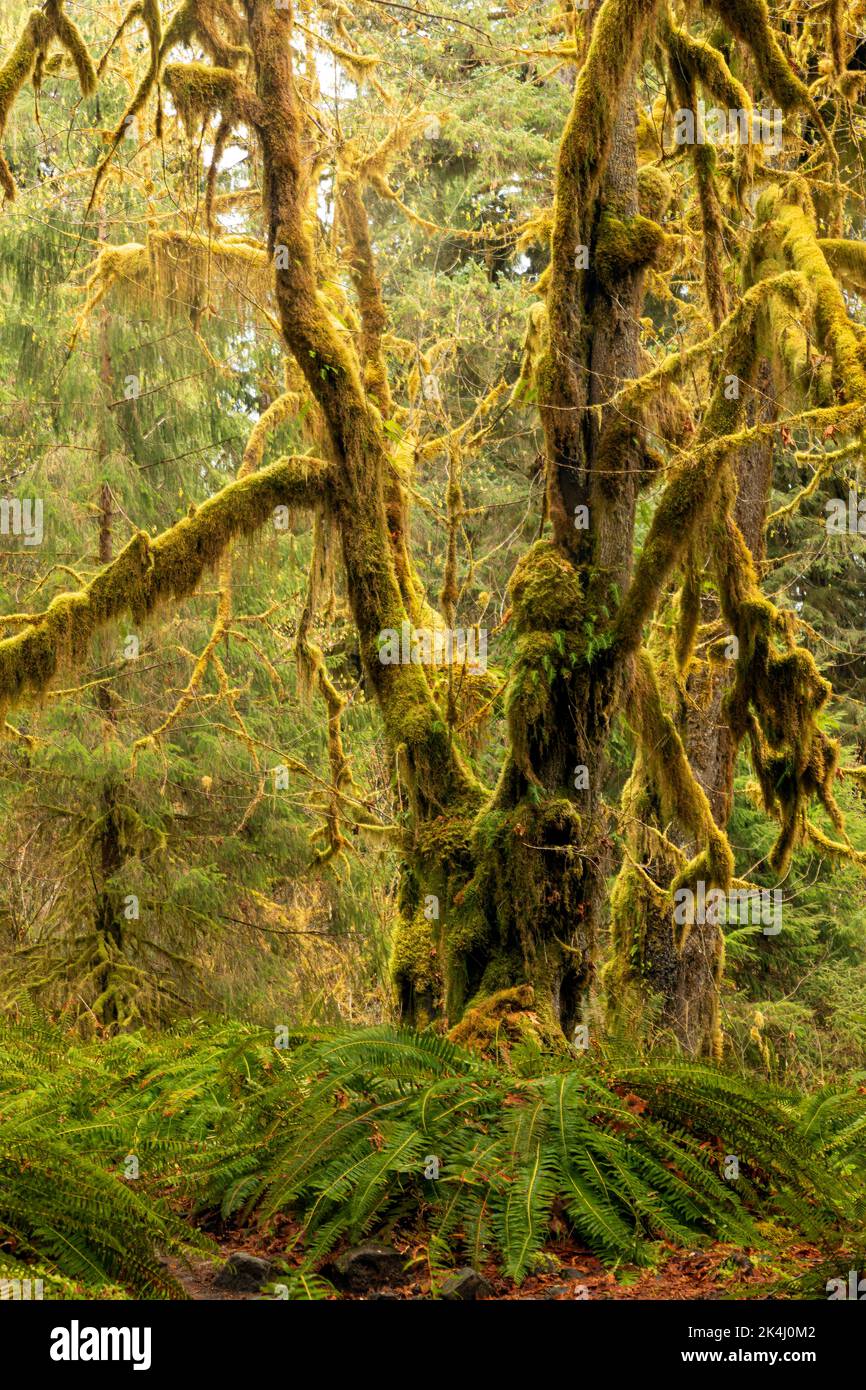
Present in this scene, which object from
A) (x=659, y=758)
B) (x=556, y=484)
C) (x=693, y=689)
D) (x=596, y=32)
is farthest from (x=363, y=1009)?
(x=596, y=32)

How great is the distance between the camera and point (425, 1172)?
412 centimetres

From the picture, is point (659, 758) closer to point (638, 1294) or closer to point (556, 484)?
point (556, 484)
